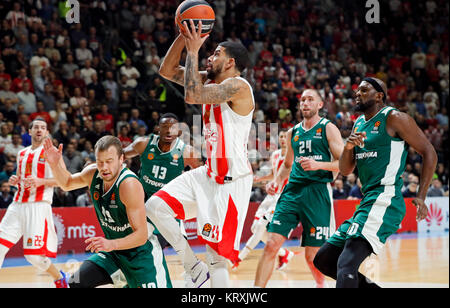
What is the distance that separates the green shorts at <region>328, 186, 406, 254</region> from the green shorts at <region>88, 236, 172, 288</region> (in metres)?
1.47

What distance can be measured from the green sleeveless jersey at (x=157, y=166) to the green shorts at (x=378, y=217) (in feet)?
10.8

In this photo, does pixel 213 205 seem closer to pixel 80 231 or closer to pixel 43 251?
pixel 43 251

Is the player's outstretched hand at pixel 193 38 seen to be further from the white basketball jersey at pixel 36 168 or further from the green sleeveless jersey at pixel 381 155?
the white basketball jersey at pixel 36 168

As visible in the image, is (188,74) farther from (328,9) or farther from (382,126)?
(328,9)

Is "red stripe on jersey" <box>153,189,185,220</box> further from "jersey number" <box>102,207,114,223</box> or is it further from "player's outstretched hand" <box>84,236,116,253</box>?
"player's outstretched hand" <box>84,236,116,253</box>

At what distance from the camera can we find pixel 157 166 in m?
7.73

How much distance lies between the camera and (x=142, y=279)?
15.1ft

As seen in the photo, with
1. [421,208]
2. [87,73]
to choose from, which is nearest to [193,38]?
[421,208]

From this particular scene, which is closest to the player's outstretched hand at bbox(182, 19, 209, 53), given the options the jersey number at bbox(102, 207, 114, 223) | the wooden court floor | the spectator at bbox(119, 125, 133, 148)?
the jersey number at bbox(102, 207, 114, 223)

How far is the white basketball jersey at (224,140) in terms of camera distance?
193 inches

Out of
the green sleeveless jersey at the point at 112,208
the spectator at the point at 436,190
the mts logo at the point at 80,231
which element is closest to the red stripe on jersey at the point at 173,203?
the green sleeveless jersey at the point at 112,208

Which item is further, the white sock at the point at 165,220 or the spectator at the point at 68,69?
the spectator at the point at 68,69

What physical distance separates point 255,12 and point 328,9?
2.92 m

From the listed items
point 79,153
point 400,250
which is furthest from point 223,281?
point 400,250
